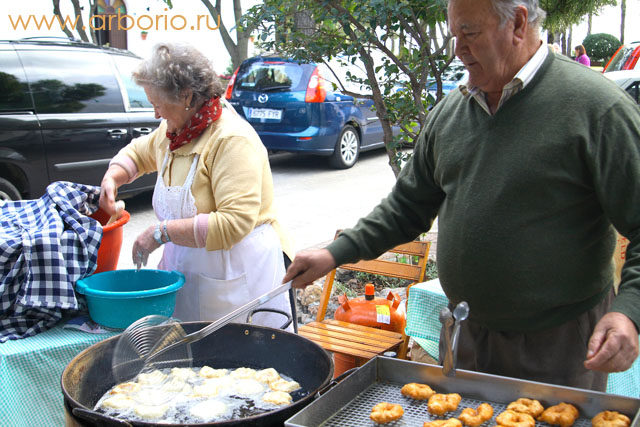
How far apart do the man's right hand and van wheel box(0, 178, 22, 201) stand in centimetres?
496

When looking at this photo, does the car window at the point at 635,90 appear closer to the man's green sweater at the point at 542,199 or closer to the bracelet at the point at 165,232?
the man's green sweater at the point at 542,199

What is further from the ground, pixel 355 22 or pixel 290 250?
pixel 355 22

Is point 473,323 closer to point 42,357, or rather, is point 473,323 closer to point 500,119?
point 500,119

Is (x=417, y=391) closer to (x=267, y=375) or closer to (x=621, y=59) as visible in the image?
(x=267, y=375)

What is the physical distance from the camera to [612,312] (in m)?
1.48

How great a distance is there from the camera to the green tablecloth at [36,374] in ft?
7.84

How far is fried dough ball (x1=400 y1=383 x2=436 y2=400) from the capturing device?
1.70m

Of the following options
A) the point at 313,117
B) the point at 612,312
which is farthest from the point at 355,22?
the point at 313,117

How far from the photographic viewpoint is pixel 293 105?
947cm

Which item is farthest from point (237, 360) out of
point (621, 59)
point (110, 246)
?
point (621, 59)

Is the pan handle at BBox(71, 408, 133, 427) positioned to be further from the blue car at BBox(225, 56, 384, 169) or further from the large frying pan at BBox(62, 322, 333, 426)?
the blue car at BBox(225, 56, 384, 169)

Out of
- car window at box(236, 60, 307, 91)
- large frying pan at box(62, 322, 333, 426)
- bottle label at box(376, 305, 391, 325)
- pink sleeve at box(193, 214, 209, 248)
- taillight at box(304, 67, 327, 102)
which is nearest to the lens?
large frying pan at box(62, 322, 333, 426)

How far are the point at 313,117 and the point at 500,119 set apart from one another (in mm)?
7898

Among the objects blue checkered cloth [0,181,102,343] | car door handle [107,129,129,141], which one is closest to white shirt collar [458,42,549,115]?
blue checkered cloth [0,181,102,343]
